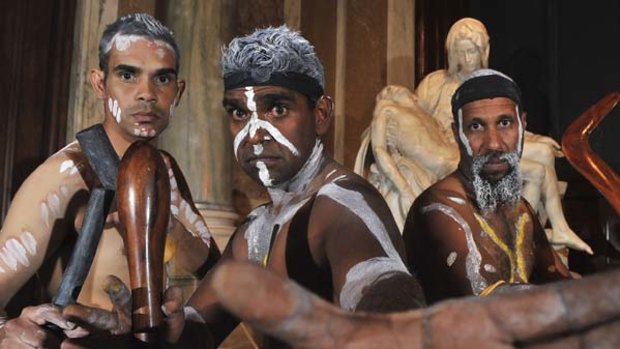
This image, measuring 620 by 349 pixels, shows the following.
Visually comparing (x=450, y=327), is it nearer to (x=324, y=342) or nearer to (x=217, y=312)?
(x=324, y=342)

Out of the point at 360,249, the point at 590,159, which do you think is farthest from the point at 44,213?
the point at 590,159

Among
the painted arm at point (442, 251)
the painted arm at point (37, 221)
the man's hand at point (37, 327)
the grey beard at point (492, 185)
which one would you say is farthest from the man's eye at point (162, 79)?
the grey beard at point (492, 185)

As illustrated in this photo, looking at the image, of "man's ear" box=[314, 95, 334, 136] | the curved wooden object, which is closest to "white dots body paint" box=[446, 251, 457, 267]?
the curved wooden object

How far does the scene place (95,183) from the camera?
6.72 ft

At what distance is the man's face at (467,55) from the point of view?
4.80 m

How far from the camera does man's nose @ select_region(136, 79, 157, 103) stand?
208 centimetres

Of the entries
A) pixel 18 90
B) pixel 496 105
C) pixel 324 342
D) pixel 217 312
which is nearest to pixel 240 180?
pixel 18 90

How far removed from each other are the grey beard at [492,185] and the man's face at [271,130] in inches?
41.9

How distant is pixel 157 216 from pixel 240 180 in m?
3.81

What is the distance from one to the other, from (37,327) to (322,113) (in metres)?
0.73

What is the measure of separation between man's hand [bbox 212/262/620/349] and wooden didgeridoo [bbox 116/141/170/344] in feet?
2.27

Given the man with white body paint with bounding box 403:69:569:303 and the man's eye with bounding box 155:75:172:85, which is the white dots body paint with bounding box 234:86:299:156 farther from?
the man with white body paint with bounding box 403:69:569:303

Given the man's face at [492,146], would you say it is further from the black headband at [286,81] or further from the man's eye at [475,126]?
the black headband at [286,81]

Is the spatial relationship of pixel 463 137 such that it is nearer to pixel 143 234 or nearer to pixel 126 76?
pixel 126 76
